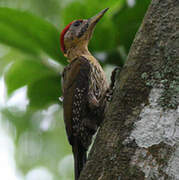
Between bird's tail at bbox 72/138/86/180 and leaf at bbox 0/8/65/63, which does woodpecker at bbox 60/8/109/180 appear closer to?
bird's tail at bbox 72/138/86/180

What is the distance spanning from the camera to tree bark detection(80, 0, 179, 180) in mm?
1768

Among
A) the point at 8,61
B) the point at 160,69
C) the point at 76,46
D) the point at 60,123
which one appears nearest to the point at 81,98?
the point at 76,46

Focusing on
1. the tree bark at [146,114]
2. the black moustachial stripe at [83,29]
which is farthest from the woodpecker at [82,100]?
the tree bark at [146,114]

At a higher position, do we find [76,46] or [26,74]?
[26,74]

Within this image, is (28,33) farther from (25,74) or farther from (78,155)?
(78,155)

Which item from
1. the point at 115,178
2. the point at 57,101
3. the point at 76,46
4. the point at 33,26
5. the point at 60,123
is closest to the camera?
the point at 115,178

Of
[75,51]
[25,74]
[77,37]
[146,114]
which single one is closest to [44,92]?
[25,74]

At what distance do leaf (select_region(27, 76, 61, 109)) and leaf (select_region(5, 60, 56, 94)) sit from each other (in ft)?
0.22

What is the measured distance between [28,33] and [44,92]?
53 cm

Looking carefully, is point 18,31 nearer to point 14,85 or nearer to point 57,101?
point 14,85

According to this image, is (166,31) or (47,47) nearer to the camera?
(166,31)

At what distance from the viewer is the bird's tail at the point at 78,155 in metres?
3.18

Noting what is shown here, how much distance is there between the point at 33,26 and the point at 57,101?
0.83 meters

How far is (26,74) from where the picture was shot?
11.0ft
